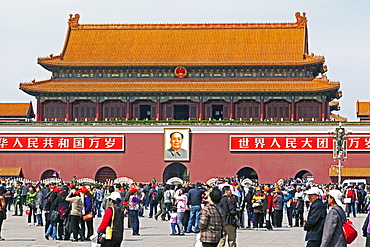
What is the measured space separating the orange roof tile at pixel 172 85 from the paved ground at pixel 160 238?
3118 centimetres

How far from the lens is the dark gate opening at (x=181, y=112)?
203 feet

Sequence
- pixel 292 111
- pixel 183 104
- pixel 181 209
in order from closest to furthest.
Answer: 1. pixel 181 209
2. pixel 292 111
3. pixel 183 104

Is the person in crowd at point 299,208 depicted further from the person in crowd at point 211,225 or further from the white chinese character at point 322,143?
the white chinese character at point 322,143

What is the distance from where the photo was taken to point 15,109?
2960 inches

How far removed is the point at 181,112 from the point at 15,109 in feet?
66.2

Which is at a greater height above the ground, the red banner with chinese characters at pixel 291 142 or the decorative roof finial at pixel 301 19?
the decorative roof finial at pixel 301 19

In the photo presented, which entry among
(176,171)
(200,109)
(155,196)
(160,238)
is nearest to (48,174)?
(176,171)

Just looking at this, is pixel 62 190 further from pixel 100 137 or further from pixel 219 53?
pixel 219 53

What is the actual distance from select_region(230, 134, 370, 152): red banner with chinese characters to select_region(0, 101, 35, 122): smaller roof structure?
84.3 feet

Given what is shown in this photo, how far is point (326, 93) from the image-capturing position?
59.2m

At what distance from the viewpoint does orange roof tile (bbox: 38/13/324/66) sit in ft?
204

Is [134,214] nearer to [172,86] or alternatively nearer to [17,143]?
[17,143]

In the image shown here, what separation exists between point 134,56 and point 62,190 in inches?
Answer: 1624

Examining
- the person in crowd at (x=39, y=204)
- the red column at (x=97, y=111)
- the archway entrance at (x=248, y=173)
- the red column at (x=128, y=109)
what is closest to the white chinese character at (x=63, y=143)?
the red column at (x=97, y=111)
